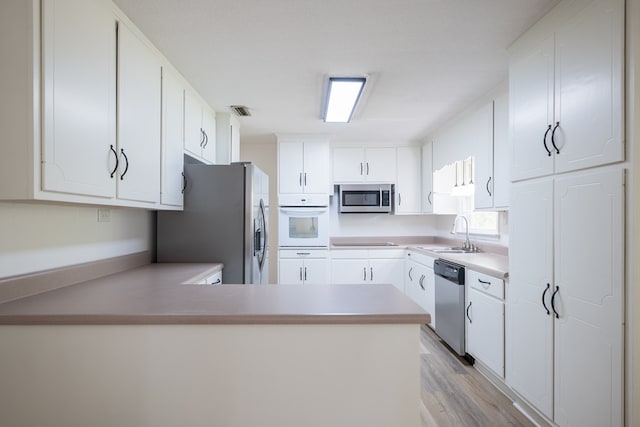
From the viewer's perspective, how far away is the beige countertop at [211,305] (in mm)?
1185

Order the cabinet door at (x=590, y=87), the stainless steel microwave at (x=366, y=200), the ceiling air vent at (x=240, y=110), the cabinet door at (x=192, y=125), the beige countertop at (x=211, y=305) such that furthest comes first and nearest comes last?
1. the stainless steel microwave at (x=366, y=200)
2. the ceiling air vent at (x=240, y=110)
3. the cabinet door at (x=192, y=125)
4. the cabinet door at (x=590, y=87)
5. the beige countertop at (x=211, y=305)

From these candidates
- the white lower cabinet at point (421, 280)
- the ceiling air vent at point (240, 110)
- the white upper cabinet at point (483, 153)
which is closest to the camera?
the white upper cabinet at point (483, 153)

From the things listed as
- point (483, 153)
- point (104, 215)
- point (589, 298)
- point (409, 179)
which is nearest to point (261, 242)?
point (104, 215)

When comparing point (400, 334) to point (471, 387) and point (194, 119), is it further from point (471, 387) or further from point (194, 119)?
point (194, 119)

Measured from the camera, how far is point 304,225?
424cm

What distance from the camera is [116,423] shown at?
1198 mm

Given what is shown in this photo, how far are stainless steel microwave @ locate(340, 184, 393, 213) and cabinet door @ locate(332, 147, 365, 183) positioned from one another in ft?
0.57

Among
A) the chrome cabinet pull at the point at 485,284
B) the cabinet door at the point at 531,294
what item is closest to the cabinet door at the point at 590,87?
the cabinet door at the point at 531,294

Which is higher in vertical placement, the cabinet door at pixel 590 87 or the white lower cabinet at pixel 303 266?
the cabinet door at pixel 590 87

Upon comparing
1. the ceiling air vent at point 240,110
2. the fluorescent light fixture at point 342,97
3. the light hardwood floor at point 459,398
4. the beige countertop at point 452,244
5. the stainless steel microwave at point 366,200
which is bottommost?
the light hardwood floor at point 459,398

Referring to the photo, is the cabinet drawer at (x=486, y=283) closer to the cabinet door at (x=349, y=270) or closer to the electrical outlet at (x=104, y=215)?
the cabinet door at (x=349, y=270)

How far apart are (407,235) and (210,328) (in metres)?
3.97

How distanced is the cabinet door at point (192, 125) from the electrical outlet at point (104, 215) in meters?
0.73

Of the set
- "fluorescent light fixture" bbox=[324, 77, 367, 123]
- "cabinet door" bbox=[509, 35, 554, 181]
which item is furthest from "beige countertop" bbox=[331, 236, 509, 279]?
"fluorescent light fixture" bbox=[324, 77, 367, 123]
